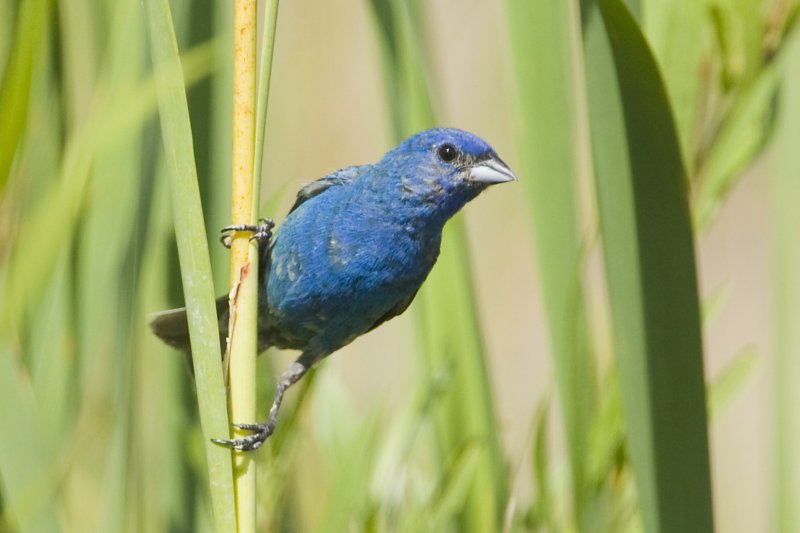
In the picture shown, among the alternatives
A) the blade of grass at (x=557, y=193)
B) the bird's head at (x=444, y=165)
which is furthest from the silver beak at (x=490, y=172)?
the blade of grass at (x=557, y=193)

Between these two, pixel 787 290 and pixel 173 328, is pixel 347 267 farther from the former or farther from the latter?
pixel 787 290

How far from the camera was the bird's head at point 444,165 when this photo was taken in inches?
75.1

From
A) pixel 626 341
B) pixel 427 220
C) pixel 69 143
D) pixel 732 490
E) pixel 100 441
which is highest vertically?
pixel 69 143

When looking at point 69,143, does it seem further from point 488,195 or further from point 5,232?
point 488,195

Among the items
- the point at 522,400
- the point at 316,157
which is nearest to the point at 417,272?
the point at 316,157

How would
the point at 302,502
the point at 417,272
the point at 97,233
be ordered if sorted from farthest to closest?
1. the point at 302,502
2. the point at 417,272
3. the point at 97,233

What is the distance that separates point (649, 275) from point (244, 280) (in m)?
0.46

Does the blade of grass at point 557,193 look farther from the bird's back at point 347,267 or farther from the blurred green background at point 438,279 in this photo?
the bird's back at point 347,267

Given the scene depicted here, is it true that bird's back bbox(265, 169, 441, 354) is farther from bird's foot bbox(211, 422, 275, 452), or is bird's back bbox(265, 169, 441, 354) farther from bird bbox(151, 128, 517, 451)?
bird's foot bbox(211, 422, 275, 452)

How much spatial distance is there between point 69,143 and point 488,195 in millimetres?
994

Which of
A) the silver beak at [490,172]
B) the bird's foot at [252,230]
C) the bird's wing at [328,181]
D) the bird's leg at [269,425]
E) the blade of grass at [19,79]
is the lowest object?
the bird's leg at [269,425]

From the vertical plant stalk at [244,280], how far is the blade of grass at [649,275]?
0.37 metres

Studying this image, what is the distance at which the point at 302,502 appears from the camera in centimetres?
215

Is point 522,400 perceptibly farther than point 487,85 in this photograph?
Yes
